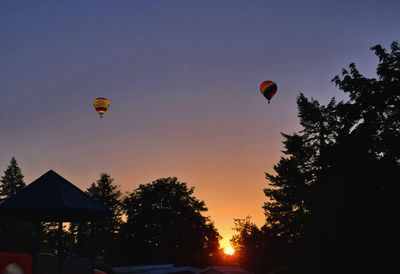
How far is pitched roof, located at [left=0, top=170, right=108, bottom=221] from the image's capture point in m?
18.4

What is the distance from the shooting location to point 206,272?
39.9 metres

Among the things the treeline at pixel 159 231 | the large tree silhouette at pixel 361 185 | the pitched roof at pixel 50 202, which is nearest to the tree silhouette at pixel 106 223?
the treeline at pixel 159 231

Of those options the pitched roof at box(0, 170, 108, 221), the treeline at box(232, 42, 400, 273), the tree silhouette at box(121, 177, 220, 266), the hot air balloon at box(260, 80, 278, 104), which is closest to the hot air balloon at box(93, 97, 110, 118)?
the hot air balloon at box(260, 80, 278, 104)

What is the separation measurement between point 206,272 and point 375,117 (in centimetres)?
2074

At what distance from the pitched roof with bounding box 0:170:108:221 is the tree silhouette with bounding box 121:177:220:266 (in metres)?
61.8

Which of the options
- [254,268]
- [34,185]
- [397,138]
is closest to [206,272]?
[397,138]

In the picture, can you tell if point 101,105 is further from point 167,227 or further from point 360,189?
point 167,227

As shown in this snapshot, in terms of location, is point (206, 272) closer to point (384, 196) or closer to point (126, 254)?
point (384, 196)

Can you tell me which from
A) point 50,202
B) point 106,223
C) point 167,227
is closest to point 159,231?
point 167,227

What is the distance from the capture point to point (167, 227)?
82812 millimetres

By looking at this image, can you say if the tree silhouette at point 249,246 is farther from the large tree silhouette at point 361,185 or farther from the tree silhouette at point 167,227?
the large tree silhouette at point 361,185

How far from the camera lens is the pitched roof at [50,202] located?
18438 mm

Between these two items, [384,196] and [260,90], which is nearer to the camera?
[384,196]

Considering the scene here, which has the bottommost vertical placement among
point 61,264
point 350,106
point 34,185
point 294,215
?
point 61,264
